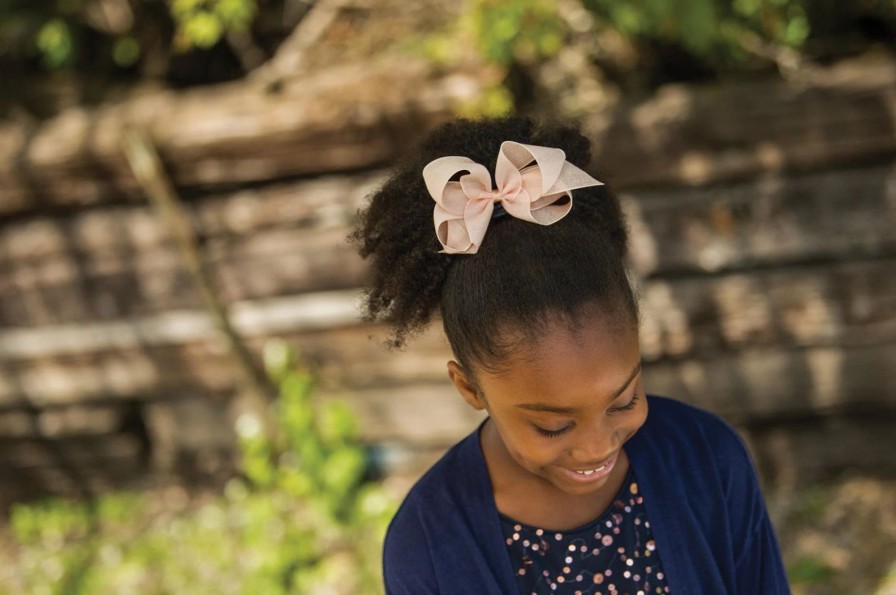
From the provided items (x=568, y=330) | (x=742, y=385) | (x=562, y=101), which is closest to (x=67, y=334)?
Answer: (x=562, y=101)

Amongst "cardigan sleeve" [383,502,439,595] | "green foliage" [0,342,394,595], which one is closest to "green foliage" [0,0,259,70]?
"green foliage" [0,342,394,595]

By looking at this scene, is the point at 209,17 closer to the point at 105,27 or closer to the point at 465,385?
the point at 105,27

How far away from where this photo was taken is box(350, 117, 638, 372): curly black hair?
5.05ft

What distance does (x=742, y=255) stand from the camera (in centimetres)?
310

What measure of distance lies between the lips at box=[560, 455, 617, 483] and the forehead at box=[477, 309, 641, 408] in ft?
0.57

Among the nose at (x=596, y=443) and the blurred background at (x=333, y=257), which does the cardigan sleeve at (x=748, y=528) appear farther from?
the blurred background at (x=333, y=257)

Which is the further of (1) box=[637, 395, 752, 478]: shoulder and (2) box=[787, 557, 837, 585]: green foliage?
(2) box=[787, 557, 837, 585]: green foliage

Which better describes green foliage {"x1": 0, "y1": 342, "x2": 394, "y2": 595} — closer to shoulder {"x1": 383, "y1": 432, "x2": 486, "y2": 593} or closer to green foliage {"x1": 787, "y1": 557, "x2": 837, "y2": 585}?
green foliage {"x1": 787, "y1": 557, "x2": 837, "y2": 585}

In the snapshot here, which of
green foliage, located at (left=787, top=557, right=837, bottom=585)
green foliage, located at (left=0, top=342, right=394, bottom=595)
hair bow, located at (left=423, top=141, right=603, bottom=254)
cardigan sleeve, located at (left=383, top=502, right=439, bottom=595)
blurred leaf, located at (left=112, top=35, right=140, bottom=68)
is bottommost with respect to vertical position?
green foliage, located at (left=0, top=342, right=394, bottom=595)

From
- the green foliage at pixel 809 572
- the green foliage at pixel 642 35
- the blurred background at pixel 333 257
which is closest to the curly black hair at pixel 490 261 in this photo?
the blurred background at pixel 333 257

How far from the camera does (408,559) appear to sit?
1.75m

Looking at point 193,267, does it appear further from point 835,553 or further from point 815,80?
point 835,553

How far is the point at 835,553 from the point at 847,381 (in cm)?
58

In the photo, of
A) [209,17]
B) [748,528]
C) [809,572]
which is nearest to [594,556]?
[748,528]
